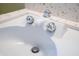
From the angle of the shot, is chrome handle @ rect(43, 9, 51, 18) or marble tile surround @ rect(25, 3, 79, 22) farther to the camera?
chrome handle @ rect(43, 9, 51, 18)

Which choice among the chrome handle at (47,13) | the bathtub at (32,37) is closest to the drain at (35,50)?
the bathtub at (32,37)

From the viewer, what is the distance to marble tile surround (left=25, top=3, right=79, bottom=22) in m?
1.08

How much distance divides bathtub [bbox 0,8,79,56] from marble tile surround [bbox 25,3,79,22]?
4.0 inches

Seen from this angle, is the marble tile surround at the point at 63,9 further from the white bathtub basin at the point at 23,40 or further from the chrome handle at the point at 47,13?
the white bathtub basin at the point at 23,40

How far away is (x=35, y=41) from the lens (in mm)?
1403

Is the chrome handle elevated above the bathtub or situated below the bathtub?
above

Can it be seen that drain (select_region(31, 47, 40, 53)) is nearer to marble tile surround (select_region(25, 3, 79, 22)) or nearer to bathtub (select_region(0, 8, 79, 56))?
bathtub (select_region(0, 8, 79, 56))

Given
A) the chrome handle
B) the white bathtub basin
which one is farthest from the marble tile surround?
the white bathtub basin

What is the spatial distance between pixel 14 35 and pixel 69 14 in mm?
706

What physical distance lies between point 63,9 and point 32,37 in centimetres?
51

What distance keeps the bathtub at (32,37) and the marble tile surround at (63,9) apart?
0.10m

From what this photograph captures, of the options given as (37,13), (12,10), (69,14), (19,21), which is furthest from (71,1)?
(12,10)

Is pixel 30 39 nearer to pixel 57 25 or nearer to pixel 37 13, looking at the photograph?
pixel 37 13

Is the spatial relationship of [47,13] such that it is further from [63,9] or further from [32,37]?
A: [32,37]
